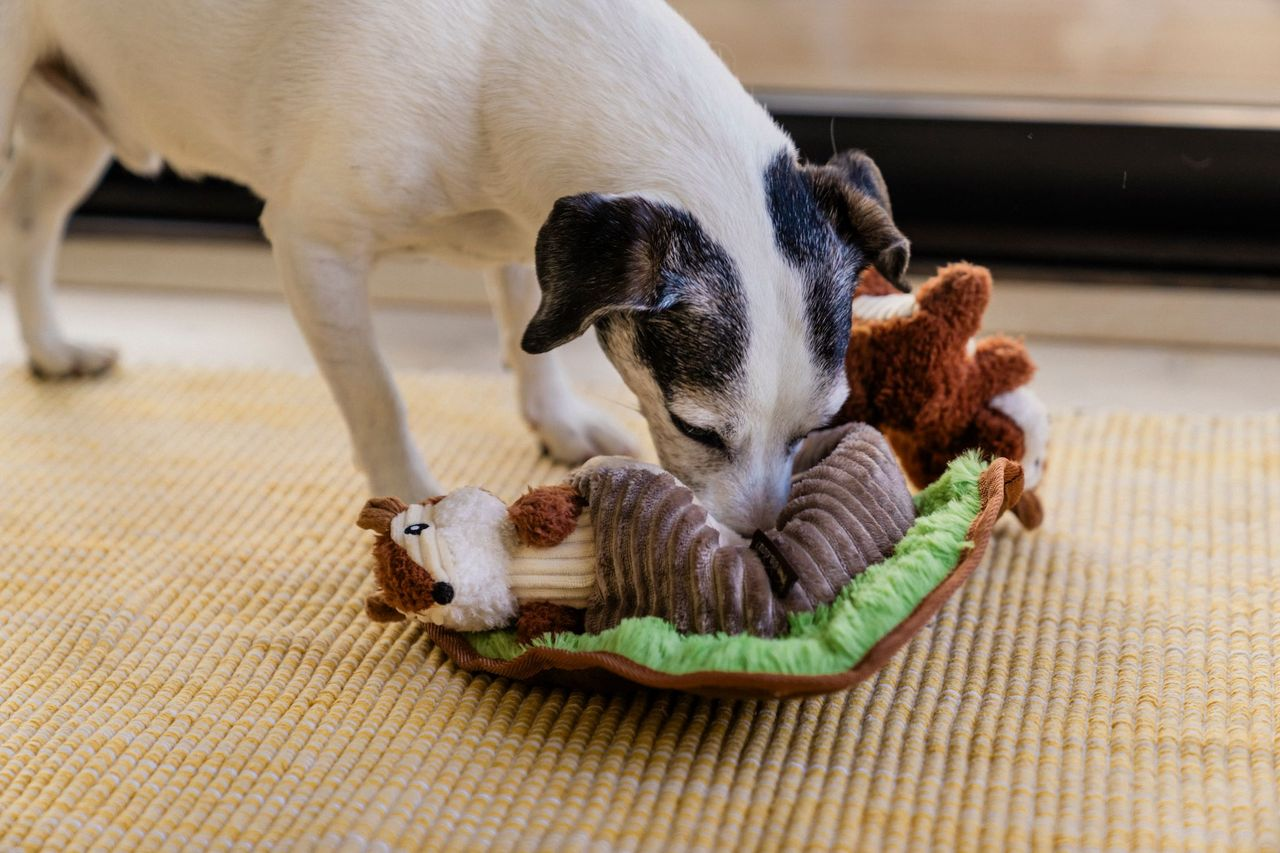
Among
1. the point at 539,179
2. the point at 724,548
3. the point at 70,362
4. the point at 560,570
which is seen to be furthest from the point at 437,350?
the point at 724,548

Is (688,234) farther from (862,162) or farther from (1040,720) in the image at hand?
(1040,720)

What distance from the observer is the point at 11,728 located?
1.35m

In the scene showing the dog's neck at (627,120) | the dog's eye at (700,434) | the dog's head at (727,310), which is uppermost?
the dog's neck at (627,120)

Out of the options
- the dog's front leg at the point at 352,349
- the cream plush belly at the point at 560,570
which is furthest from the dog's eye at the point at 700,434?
the dog's front leg at the point at 352,349

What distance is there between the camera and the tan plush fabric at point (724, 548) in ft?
4.12

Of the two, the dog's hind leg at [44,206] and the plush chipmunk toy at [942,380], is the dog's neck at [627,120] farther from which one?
the dog's hind leg at [44,206]

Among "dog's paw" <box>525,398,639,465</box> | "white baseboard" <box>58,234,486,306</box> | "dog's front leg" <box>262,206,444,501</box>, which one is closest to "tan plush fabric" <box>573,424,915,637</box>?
"dog's front leg" <box>262,206,444,501</box>

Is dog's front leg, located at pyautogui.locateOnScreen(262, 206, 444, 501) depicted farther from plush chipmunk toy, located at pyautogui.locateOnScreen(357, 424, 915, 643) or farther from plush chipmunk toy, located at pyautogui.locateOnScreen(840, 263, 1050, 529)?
plush chipmunk toy, located at pyautogui.locateOnScreen(840, 263, 1050, 529)

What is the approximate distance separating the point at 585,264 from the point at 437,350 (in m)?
1.40

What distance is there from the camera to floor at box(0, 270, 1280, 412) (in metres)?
2.34

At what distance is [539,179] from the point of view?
1.44 metres

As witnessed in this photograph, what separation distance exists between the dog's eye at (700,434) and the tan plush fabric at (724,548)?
6 centimetres

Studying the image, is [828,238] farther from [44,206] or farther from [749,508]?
[44,206]

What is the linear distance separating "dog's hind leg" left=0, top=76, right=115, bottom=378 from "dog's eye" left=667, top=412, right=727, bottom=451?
1.10 metres
